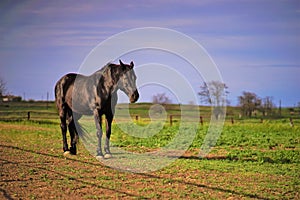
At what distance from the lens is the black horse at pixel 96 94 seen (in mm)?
10070

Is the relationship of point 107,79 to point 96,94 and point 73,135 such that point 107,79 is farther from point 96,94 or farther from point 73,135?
point 73,135

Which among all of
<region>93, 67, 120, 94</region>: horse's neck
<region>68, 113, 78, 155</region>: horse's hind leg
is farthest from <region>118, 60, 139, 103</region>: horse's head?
<region>68, 113, 78, 155</region>: horse's hind leg

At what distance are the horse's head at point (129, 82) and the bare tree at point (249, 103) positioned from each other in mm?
48864

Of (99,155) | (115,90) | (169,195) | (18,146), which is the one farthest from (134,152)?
(169,195)

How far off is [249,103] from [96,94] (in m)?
52.1

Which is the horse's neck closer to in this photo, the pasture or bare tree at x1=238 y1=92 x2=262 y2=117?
the pasture

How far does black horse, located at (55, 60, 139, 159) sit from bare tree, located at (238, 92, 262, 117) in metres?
47.7

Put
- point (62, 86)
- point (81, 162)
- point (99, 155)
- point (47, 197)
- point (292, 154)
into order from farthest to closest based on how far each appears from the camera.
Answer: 1. point (292, 154)
2. point (62, 86)
3. point (99, 155)
4. point (81, 162)
5. point (47, 197)

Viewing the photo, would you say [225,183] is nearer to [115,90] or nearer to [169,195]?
[169,195]

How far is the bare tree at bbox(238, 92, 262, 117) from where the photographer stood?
58750 millimetres

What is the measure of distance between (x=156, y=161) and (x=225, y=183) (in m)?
2.90

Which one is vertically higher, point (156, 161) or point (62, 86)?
point (62, 86)

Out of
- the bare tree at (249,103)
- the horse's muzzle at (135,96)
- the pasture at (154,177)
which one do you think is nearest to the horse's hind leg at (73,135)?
A: the pasture at (154,177)

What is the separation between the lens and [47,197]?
265 inches
